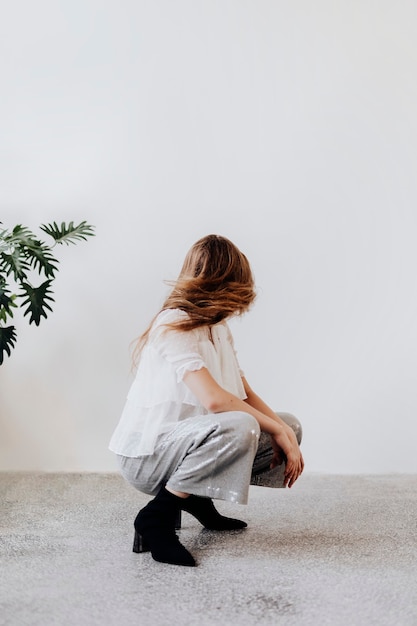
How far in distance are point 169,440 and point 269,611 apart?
1.66 feet

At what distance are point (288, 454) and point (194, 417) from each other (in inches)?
10.0

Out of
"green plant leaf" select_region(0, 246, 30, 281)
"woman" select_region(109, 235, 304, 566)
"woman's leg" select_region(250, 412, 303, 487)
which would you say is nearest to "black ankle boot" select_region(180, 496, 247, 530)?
"woman" select_region(109, 235, 304, 566)

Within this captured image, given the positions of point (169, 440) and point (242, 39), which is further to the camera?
point (242, 39)

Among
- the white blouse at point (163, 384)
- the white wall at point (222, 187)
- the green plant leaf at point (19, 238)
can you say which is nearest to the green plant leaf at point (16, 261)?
the green plant leaf at point (19, 238)

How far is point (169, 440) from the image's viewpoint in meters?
1.78

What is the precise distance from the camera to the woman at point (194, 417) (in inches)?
67.1

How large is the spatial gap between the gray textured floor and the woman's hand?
191mm

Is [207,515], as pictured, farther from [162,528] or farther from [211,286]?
[211,286]

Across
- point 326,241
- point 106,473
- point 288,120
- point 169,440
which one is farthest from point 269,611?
point 288,120

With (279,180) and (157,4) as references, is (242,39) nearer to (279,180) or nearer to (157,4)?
(157,4)

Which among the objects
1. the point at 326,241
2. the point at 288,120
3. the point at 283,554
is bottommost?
the point at 283,554

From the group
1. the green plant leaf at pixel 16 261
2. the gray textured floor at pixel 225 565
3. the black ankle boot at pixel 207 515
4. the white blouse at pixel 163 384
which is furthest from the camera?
the green plant leaf at pixel 16 261

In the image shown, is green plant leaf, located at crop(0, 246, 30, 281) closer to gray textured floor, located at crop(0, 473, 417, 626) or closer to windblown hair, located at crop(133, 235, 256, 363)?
windblown hair, located at crop(133, 235, 256, 363)

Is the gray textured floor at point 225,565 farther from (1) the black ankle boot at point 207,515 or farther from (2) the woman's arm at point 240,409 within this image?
(2) the woman's arm at point 240,409
